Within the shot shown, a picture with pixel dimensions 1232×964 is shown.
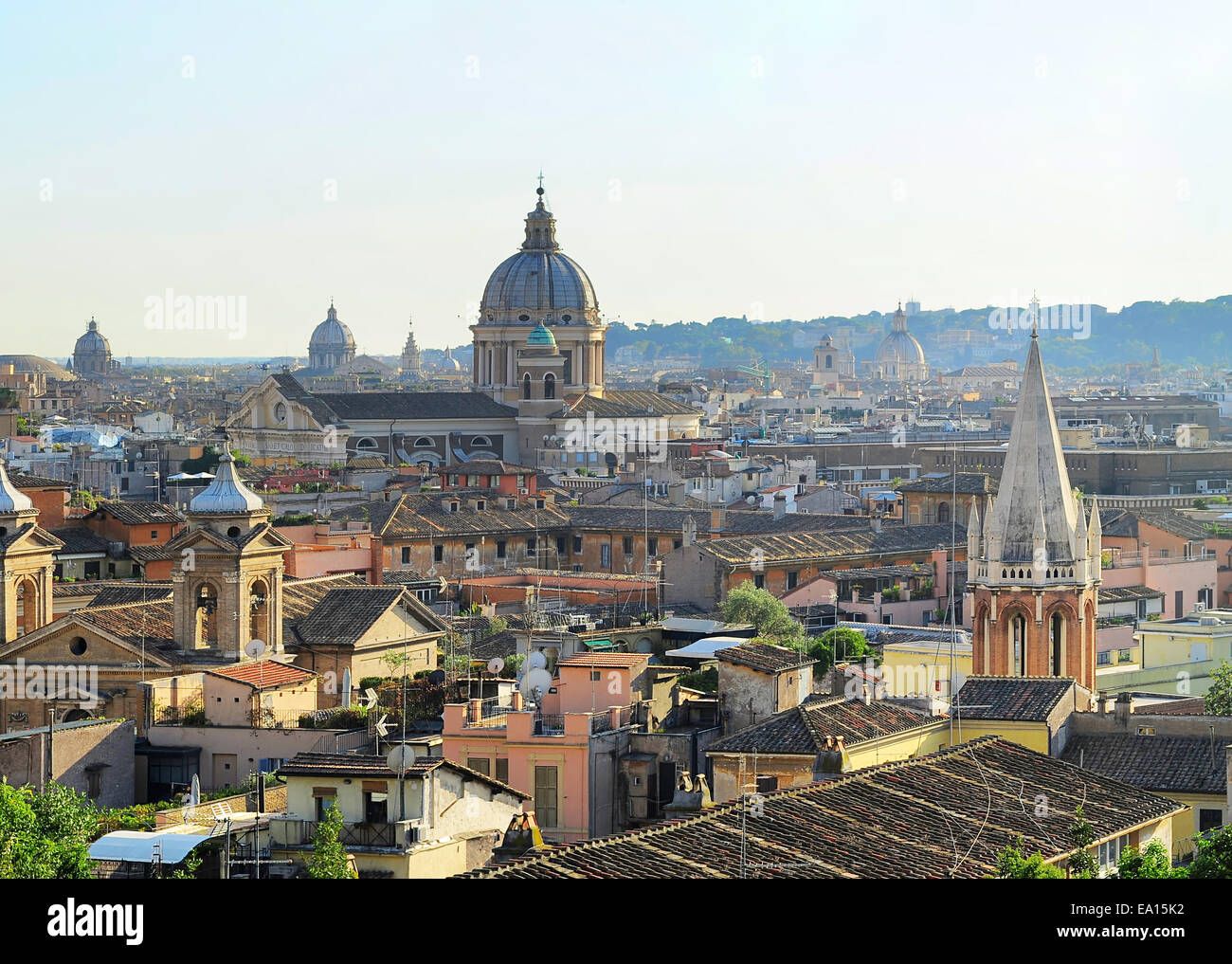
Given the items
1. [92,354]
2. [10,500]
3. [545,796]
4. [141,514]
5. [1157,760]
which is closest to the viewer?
[545,796]

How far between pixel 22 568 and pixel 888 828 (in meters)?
13.7

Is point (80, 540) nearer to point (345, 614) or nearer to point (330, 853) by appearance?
point (345, 614)

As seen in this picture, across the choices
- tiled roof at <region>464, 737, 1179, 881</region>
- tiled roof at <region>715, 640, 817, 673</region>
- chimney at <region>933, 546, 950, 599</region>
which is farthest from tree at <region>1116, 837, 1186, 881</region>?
chimney at <region>933, 546, 950, 599</region>

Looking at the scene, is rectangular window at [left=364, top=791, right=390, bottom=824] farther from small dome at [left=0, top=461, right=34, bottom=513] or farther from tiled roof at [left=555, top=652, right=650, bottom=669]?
small dome at [left=0, top=461, right=34, bottom=513]

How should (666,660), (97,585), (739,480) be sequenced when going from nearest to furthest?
(666,660) → (97,585) → (739,480)

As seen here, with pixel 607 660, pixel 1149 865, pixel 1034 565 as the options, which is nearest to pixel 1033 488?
pixel 1034 565

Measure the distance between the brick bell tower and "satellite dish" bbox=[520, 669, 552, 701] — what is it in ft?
22.1

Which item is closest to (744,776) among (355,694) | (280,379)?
(355,694)

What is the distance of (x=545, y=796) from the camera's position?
18375 mm

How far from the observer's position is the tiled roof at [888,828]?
12086 millimetres

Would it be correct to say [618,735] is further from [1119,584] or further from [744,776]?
[1119,584]
